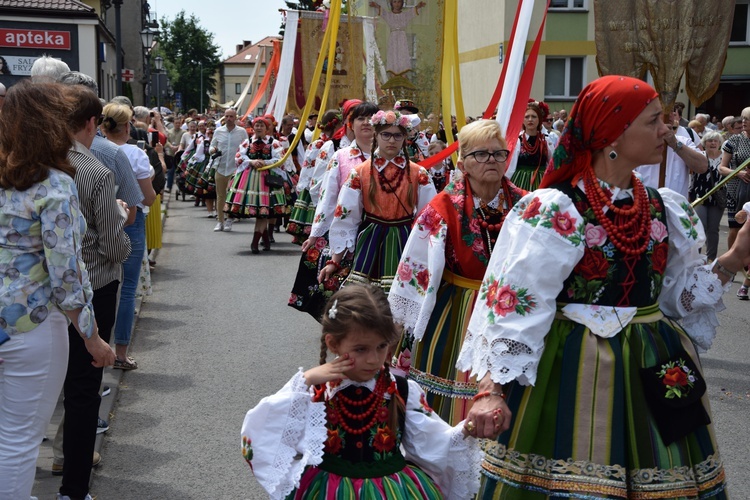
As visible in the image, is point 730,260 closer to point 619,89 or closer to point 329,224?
point 619,89

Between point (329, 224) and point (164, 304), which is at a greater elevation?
point (329, 224)

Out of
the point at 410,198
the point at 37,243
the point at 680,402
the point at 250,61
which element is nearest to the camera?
the point at 680,402

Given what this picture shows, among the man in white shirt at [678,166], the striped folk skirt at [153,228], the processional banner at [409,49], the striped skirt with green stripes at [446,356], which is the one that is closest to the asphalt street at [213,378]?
the striped folk skirt at [153,228]

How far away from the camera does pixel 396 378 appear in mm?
3152

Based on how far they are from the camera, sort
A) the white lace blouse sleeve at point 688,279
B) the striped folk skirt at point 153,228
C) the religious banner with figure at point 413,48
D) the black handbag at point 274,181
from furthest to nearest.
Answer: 1. the black handbag at point 274,181
2. the religious banner with figure at point 413,48
3. the striped folk skirt at point 153,228
4. the white lace blouse sleeve at point 688,279

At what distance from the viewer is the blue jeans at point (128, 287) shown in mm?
6953

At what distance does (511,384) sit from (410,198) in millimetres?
3242

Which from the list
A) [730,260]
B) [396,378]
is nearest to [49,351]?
[396,378]

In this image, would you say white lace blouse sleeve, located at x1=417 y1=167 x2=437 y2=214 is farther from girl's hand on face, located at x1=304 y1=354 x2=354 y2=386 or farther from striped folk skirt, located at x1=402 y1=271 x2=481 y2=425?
girl's hand on face, located at x1=304 y1=354 x2=354 y2=386

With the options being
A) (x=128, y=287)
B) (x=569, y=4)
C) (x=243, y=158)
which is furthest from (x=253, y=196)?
(x=569, y=4)

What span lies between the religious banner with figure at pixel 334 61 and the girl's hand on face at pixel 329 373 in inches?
359

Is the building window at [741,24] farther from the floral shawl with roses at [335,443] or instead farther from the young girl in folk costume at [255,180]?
the floral shawl with roses at [335,443]

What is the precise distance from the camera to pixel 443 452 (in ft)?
10.2

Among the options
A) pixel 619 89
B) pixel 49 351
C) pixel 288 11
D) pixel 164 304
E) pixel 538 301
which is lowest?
pixel 164 304
